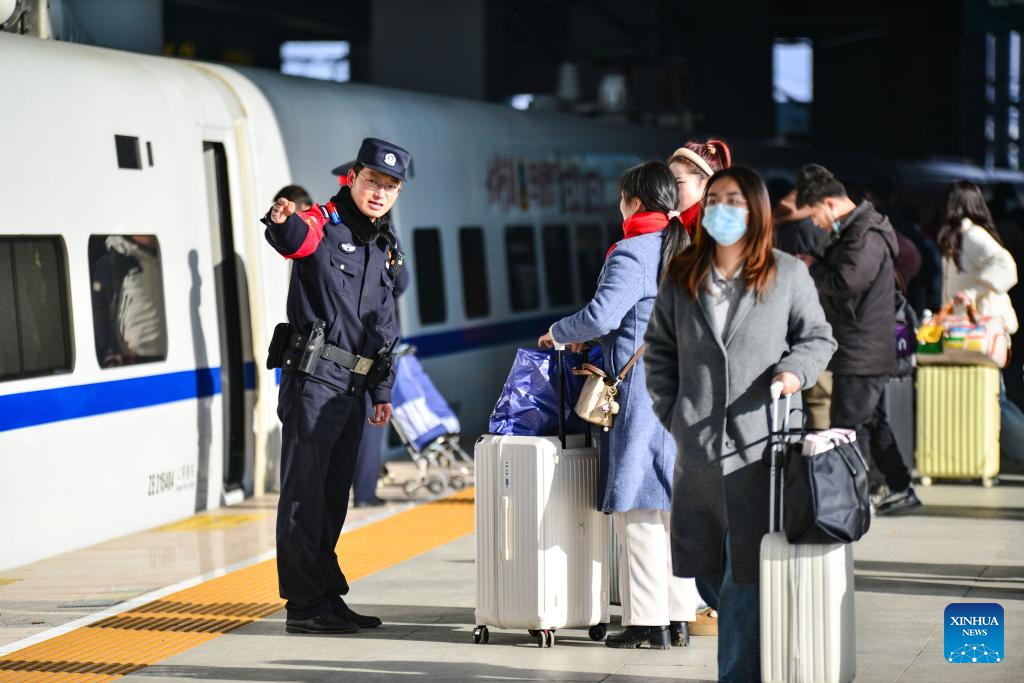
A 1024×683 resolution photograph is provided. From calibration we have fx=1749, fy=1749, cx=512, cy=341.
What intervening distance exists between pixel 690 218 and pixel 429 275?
22.1ft

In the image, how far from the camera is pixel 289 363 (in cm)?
656

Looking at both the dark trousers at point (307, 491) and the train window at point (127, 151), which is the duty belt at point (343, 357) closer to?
the dark trousers at point (307, 491)

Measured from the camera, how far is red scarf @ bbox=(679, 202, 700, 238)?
20.6ft

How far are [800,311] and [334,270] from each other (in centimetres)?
216

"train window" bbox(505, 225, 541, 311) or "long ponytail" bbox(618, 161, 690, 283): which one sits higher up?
"long ponytail" bbox(618, 161, 690, 283)

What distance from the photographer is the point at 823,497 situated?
15.5 ft

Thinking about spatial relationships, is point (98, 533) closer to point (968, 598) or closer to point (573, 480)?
point (573, 480)

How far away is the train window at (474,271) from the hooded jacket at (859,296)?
5.35 meters

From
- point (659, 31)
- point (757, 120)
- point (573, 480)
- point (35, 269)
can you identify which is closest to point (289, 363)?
point (573, 480)

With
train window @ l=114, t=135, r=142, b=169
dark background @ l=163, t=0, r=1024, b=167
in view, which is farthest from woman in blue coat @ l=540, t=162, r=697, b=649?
dark background @ l=163, t=0, r=1024, b=167

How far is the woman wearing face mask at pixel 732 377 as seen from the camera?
Result: 4922 mm

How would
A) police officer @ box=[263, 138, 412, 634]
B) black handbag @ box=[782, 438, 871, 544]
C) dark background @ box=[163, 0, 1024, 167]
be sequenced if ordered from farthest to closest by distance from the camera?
dark background @ box=[163, 0, 1024, 167]
police officer @ box=[263, 138, 412, 634]
black handbag @ box=[782, 438, 871, 544]

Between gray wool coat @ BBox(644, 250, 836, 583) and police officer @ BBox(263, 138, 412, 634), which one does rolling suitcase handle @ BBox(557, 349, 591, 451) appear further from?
gray wool coat @ BBox(644, 250, 836, 583)

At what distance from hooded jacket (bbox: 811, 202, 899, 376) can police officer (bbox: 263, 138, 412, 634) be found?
110 inches
